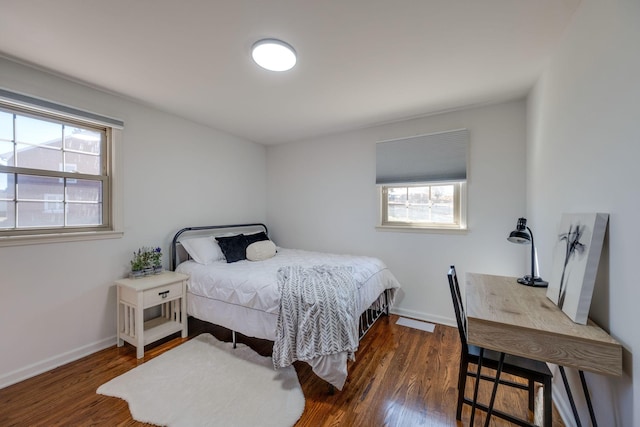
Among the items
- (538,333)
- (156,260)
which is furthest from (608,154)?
(156,260)

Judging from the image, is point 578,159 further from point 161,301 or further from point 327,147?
point 161,301

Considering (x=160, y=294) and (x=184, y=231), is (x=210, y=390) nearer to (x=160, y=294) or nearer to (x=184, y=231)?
(x=160, y=294)

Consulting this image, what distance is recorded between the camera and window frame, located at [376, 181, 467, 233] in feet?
9.45

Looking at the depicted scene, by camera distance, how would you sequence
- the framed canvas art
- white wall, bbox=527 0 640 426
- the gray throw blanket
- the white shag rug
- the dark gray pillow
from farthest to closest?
the dark gray pillow → the gray throw blanket → the white shag rug → the framed canvas art → white wall, bbox=527 0 640 426

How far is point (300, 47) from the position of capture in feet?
5.78

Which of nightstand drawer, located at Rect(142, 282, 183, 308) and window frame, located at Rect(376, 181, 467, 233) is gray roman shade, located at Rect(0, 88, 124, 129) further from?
window frame, located at Rect(376, 181, 467, 233)

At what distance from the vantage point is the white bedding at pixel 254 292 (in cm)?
205

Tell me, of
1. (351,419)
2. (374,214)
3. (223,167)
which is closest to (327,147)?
(374,214)

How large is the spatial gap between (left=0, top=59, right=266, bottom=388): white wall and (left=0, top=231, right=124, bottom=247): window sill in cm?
4

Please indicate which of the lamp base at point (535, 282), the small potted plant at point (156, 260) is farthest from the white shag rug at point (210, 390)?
the lamp base at point (535, 282)

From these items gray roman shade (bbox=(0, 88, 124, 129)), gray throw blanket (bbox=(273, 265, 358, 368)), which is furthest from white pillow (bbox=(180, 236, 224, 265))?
gray roman shade (bbox=(0, 88, 124, 129))

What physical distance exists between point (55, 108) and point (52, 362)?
2.16m

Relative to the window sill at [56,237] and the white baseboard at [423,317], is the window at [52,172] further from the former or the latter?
the white baseboard at [423,317]

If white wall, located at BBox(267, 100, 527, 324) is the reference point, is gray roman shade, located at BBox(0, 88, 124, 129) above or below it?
above
